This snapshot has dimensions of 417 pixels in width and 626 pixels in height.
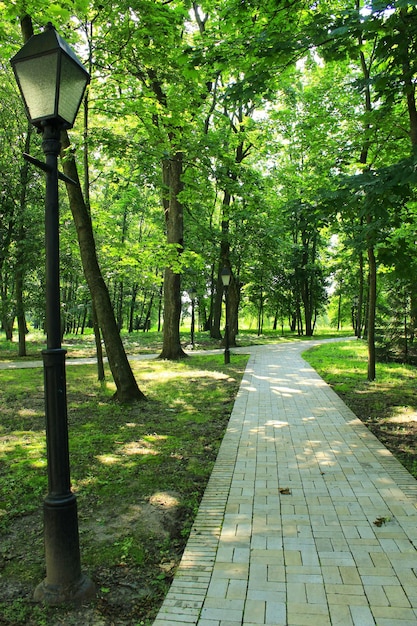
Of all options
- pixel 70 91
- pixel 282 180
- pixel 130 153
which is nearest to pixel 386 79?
pixel 70 91

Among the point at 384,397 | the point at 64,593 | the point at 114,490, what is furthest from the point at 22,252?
the point at 64,593

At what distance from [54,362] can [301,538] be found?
2.42 metres

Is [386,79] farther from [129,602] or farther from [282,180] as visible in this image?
[282,180]

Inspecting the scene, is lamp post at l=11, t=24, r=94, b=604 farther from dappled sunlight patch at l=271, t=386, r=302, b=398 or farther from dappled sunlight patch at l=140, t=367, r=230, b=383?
dappled sunlight patch at l=140, t=367, r=230, b=383

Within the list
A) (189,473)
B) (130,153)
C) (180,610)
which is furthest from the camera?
(130,153)

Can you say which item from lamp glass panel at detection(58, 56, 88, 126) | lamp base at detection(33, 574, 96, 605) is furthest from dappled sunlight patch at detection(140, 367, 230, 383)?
lamp glass panel at detection(58, 56, 88, 126)

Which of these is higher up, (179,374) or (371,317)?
(371,317)

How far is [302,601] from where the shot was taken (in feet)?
9.00

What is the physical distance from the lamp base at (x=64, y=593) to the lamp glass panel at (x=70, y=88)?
3.12 metres

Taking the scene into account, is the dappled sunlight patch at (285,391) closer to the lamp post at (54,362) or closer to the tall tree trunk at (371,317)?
the tall tree trunk at (371,317)

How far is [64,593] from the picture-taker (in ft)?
9.29

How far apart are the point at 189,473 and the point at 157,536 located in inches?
56.4

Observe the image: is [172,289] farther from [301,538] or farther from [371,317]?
[301,538]

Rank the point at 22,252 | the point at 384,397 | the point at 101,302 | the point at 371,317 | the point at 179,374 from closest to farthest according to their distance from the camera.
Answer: the point at 101,302, the point at 384,397, the point at 371,317, the point at 179,374, the point at 22,252
